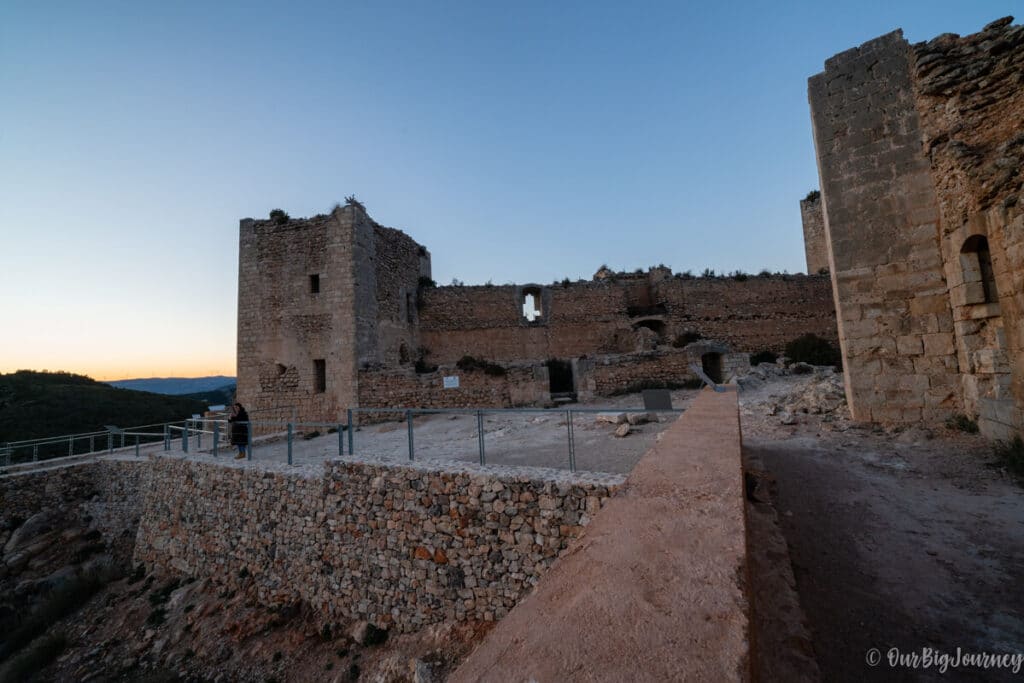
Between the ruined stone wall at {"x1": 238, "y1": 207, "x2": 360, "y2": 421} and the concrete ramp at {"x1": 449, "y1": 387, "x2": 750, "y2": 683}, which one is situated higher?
the ruined stone wall at {"x1": 238, "y1": 207, "x2": 360, "y2": 421}

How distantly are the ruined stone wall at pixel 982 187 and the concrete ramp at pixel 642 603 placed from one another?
4934 mm

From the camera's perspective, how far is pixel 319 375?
525 inches

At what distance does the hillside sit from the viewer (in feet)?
72.1

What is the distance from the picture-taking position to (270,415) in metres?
12.8

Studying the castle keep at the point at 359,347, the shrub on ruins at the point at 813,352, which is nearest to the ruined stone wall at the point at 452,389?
the castle keep at the point at 359,347

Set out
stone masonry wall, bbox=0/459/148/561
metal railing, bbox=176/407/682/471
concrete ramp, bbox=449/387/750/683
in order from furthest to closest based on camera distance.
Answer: stone masonry wall, bbox=0/459/148/561 → metal railing, bbox=176/407/682/471 → concrete ramp, bbox=449/387/750/683

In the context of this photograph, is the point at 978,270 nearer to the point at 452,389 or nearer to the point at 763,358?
the point at 452,389

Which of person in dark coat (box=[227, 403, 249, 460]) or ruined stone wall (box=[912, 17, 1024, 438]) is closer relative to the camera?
ruined stone wall (box=[912, 17, 1024, 438])

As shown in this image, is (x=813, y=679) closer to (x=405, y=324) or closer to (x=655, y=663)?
(x=655, y=663)

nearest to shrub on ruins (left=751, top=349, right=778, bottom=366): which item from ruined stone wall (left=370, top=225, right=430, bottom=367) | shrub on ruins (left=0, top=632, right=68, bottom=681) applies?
ruined stone wall (left=370, top=225, right=430, bottom=367)

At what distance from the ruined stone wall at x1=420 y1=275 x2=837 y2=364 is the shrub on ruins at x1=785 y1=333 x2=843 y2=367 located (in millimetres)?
2639

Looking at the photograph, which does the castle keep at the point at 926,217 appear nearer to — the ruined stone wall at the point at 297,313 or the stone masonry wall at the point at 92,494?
the ruined stone wall at the point at 297,313

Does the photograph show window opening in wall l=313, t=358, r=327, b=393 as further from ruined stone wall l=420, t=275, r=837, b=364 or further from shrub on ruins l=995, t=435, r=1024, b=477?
A: shrub on ruins l=995, t=435, r=1024, b=477

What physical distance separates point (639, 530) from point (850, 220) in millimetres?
7516
